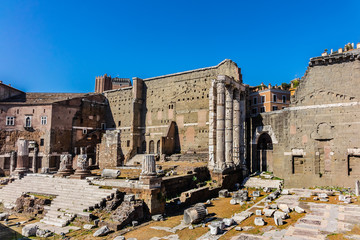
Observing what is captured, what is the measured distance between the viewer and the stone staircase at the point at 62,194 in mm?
14375

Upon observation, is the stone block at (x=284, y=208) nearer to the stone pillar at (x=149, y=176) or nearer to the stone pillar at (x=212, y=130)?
the stone pillar at (x=149, y=176)

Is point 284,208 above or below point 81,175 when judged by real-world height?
below

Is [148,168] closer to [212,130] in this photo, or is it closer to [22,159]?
[212,130]

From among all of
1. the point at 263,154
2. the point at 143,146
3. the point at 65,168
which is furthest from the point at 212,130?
the point at 143,146

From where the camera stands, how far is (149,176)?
15148 millimetres

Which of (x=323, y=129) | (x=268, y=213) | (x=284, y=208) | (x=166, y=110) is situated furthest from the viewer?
(x=166, y=110)

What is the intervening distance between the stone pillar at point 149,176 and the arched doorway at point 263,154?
15.5 metres

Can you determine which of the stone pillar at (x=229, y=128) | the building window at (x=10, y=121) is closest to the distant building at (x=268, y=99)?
the stone pillar at (x=229, y=128)

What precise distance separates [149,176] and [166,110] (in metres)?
23.8

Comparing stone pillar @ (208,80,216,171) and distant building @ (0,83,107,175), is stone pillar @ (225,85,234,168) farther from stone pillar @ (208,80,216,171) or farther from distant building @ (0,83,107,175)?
distant building @ (0,83,107,175)

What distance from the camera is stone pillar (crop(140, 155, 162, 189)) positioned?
15031mm

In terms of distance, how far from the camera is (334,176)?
2169 cm

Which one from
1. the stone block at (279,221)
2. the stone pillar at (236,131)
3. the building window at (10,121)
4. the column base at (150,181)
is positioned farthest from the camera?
the building window at (10,121)

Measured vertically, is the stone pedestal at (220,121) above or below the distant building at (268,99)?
below
